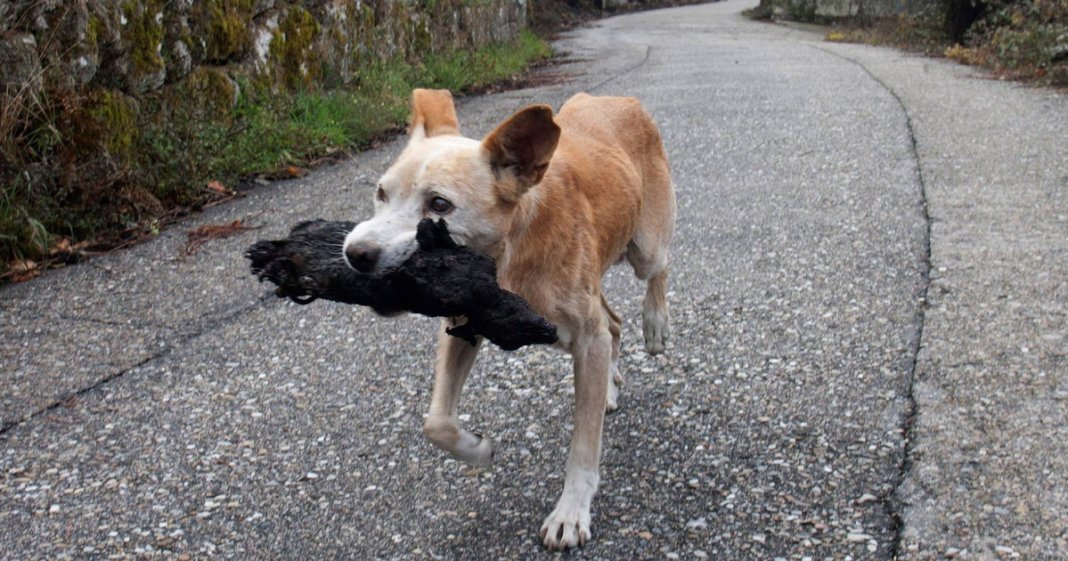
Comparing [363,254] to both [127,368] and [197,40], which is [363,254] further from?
[197,40]

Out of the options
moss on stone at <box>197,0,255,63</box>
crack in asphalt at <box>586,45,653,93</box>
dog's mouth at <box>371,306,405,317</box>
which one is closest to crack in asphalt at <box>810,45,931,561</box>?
dog's mouth at <box>371,306,405,317</box>

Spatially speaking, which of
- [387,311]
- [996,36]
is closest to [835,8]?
[996,36]

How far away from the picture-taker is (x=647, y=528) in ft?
11.9

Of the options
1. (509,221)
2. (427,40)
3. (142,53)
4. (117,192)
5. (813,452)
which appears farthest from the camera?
(427,40)

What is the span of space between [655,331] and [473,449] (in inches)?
60.0

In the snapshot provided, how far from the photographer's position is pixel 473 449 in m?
3.68

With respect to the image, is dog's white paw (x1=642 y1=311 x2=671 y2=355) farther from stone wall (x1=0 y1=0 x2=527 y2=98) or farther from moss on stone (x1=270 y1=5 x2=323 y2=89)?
moss on stone (x1=270 y1=5 x2=323 y2=89)

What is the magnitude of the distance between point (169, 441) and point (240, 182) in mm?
4168

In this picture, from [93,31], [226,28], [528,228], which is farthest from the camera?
[226,28]

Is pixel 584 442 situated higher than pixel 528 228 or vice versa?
pixel 528 228

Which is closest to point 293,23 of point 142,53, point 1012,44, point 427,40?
point 142,53

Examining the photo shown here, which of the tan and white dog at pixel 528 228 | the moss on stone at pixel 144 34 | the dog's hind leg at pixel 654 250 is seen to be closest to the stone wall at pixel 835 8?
the moss on stone at pixel 144 34

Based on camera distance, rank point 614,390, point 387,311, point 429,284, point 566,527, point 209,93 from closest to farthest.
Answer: point 429,284 < point 387,311 < point 566,527 < point 614,390 < point 209,93

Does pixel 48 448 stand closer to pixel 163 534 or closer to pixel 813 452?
pixel 163 534
